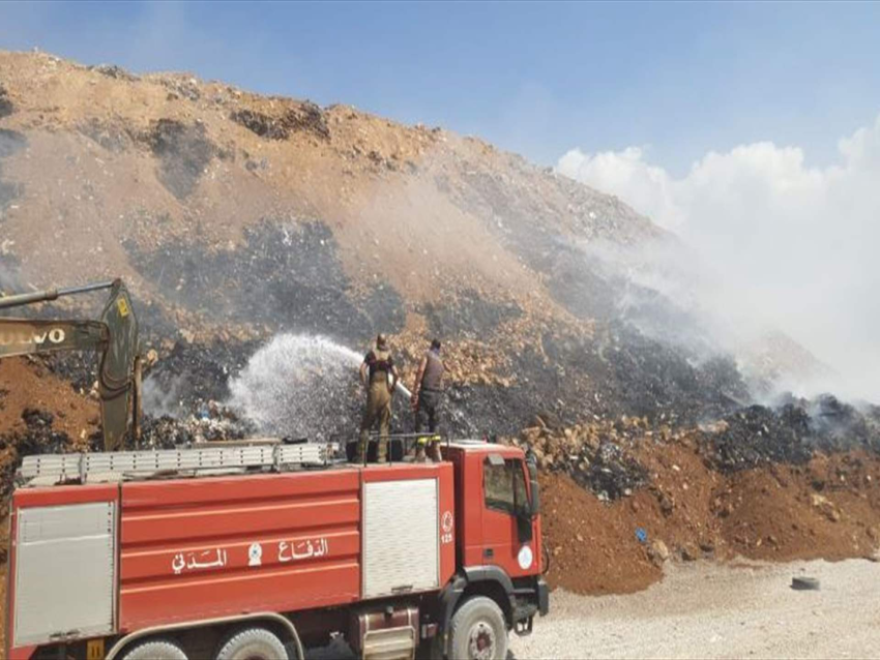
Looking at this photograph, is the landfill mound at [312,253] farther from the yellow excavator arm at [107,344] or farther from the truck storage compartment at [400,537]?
the truck storage compartment at [400,537]

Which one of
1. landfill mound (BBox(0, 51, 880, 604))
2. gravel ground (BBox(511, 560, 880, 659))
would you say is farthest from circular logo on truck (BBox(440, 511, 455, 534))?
landfill mound (BBox(0, 51, 880, 604))

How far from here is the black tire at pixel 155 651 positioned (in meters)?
7.74

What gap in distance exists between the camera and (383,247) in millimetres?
28203

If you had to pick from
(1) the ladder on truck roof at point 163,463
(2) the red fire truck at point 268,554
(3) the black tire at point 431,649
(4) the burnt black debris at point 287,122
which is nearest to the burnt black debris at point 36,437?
(1) the ladder on truck roof at point 163,463

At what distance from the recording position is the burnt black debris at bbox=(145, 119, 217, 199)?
2753cm

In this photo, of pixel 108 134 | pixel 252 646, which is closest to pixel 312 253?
pixel 108 134

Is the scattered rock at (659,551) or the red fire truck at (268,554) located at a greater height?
the red fire truck at (268,554)

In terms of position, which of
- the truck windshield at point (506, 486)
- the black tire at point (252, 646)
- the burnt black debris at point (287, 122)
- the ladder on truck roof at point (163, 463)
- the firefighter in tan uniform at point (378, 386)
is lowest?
the black tire at point (252, 646)

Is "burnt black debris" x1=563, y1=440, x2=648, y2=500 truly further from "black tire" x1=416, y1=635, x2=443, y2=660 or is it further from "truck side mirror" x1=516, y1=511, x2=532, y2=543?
"black tire" x1=416, y1=635, x2=443, y2=660

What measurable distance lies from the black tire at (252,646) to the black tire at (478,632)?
→ 218 cm

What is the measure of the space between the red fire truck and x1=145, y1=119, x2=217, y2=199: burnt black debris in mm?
20797

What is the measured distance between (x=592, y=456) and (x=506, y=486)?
28.2 feet

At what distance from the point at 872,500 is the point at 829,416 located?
11.0 ft

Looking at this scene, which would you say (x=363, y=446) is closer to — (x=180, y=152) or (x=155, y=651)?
(x=155, y=651)
